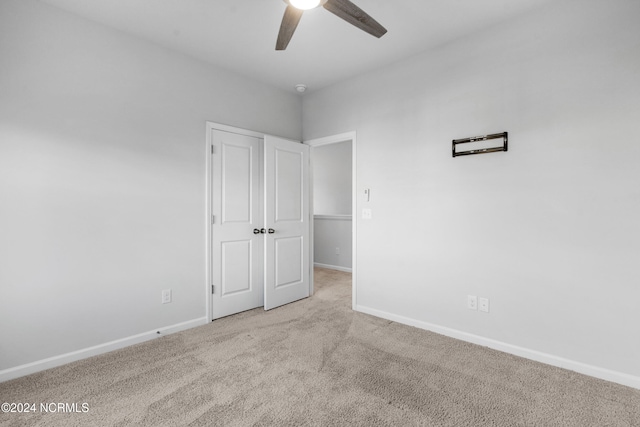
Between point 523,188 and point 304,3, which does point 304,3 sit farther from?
point 523,188

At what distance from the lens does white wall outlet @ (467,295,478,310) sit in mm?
2639

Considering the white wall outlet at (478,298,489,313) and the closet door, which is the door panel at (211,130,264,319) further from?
the white wall outlet at (478,298,489,313)

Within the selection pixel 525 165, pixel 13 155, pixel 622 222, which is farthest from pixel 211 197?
pixel 622 222

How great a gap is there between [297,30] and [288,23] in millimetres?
773

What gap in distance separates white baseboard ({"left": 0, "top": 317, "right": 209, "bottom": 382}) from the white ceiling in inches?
102

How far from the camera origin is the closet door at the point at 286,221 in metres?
3.49

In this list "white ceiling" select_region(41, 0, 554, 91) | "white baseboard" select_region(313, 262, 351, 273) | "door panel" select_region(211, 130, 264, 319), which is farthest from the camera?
"white baseboard" select_region(313, 262, 351, 273)

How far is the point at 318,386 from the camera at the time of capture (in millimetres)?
1970

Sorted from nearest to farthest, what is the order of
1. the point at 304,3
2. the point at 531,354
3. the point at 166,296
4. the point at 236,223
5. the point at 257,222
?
the point at 304,3
the point at 531,354
the point at 166,296
the point at 236,223
the point at 257,222

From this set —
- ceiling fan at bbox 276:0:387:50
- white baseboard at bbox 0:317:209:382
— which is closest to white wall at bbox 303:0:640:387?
ceiling fan at bbox 276:0:387:50

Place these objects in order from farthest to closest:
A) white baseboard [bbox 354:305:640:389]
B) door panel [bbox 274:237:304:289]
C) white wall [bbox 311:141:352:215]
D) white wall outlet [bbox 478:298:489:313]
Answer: white wall [bbox 311:141:352:215] → door panel [bbox 274:237:304:289] → white wall outlet [bbox 478:298:489:313] → white baseboard [bbox 354:305:640:389]

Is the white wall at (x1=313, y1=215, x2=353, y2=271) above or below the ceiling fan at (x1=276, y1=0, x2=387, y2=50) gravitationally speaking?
below

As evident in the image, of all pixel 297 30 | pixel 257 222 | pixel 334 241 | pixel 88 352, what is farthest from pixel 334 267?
pixel 297 30

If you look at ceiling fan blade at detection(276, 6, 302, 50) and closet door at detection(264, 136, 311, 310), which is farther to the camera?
closet door at detection(264, 136, 311, 310)
